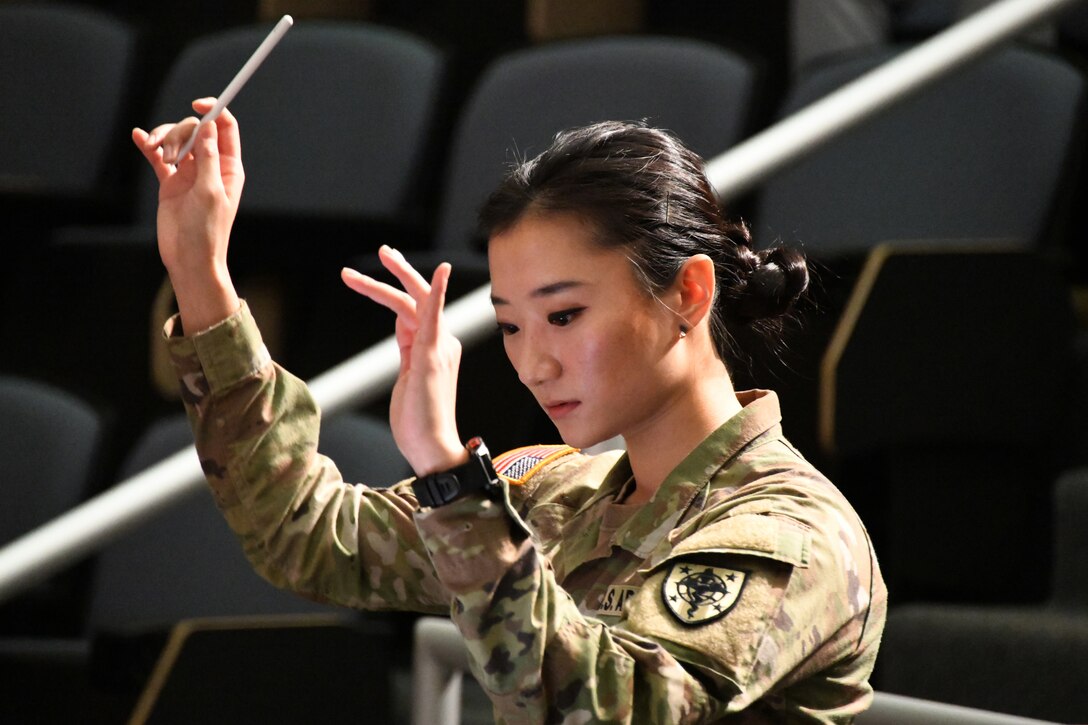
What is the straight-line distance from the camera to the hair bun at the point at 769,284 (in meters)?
0.64

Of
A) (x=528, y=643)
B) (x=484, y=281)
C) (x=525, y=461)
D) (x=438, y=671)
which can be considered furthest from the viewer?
(x=484, y=281)

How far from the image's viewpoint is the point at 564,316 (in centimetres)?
58

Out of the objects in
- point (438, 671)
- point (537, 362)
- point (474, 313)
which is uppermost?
point (537, 362)

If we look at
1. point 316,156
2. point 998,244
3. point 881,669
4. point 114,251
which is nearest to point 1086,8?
point 998,244

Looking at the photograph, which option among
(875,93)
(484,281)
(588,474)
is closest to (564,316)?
(588,474)

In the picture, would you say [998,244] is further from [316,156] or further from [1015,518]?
[316,156]

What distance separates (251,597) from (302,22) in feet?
2.10

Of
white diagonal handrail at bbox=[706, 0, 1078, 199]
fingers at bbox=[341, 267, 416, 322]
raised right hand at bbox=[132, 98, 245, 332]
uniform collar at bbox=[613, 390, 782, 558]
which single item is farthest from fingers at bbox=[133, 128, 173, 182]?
white diagonal handrail at bbox=[706, 0, 1078, 199]

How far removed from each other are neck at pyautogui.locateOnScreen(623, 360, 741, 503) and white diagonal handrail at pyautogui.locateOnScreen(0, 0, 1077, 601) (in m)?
0.28

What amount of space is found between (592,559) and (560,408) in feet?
0.21

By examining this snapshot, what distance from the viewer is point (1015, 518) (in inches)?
39.4

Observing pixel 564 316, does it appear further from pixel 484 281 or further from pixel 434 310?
pixel 484 281

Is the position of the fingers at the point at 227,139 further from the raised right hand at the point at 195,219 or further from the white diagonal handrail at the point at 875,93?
the white diagonal handrail at the point at 875,93

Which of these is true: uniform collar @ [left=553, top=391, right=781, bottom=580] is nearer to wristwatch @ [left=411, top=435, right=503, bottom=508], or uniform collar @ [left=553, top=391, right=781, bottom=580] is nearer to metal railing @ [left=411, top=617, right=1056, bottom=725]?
wristwatch @ [left=411, top=435, right=503, bottom=508]
